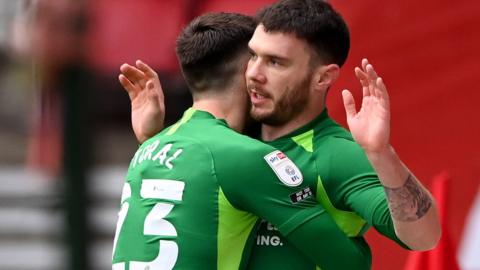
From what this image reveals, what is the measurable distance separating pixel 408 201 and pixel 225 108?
2.61 feet

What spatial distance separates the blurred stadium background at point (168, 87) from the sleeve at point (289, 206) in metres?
1.24

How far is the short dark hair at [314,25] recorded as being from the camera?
Result: 438 centimetres

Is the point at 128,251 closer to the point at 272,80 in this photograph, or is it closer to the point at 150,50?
the point at 272,80

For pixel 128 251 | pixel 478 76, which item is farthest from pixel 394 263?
pixel 128 251

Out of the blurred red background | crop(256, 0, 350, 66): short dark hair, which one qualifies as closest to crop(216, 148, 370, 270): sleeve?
crop(256, 0, 350, 66): short dark hair

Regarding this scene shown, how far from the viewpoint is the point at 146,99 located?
4.81 m

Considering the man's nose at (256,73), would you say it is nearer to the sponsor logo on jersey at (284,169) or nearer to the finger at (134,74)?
the sponsor logo on jersey at (284,169)

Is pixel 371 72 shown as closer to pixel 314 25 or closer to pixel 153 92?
pixel 314 25

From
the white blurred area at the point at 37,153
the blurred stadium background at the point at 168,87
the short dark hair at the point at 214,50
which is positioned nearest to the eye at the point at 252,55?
the short dark hair at the point at 214,50

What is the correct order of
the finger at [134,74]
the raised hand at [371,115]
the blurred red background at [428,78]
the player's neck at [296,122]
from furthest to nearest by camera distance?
the blurred red background at [428,78], the finger at [134,74], the player's neck at [296,122], the raised hand at [371,115]

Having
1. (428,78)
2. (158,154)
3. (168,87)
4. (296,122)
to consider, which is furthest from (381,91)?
(168,87)

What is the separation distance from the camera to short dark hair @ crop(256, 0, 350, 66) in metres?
4.38

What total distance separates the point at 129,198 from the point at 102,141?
20.7 feet

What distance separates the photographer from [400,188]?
13.0 ft
